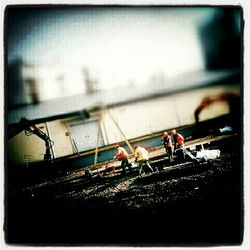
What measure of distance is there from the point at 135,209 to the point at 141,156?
0.36 meters

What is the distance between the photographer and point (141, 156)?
223 cm

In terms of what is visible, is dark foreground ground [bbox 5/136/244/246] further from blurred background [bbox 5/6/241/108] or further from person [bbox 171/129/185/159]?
blurred background [bbox 5/6/241/108]

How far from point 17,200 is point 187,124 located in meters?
1.26

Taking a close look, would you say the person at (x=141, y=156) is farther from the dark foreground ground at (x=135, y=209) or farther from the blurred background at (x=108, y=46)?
the blurred background at (x=108, y=46)

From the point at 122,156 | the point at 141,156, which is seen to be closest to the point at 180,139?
the point at 141,156

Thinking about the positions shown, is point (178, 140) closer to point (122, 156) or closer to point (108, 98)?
point (122, 156)

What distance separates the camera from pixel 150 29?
7.29 ft

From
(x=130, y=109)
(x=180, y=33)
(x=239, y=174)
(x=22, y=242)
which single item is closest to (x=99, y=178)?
(x=130, y=109)

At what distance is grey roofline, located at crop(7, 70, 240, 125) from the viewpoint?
2195 millimetres

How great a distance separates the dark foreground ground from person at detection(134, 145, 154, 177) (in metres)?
0.08

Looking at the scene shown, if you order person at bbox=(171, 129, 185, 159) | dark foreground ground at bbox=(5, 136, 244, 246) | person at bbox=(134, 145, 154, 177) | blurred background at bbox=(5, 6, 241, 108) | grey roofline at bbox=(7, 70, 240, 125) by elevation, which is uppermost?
blurred background at bbox=(5, 6, 241, 108)

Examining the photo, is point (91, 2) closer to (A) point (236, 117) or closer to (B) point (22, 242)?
(A) point (236, 117)

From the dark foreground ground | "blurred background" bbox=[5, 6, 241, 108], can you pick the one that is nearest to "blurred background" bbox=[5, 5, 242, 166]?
"blurred background" bbox=[5, 6, 241, 108]

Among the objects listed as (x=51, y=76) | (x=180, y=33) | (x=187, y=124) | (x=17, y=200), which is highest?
(x=180, y=33)
